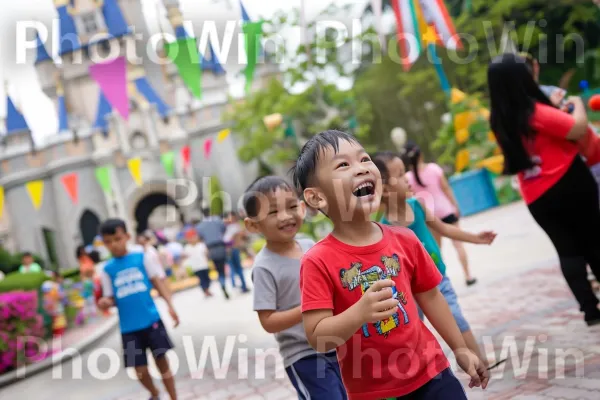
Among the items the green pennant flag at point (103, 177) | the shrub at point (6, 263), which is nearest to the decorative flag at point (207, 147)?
the green pennant flag at point (103, 177)

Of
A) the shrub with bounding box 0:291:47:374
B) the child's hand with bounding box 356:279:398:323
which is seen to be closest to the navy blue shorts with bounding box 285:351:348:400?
the child's hand with bounding box 356:279:398:323

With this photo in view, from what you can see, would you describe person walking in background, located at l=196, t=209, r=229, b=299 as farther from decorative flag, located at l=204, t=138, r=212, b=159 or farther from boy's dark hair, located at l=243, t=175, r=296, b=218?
decorative flag, located at l=204, t=138, r=212, b=159

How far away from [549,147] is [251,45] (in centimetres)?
885

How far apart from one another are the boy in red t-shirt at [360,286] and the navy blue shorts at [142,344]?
9.03 feet

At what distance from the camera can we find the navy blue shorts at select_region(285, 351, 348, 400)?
2.46 m

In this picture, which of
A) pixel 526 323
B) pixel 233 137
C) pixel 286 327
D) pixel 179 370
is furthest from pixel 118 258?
pixel 233 137

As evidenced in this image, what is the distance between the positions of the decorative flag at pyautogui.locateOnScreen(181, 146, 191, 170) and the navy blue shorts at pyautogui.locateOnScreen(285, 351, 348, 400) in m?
24.8

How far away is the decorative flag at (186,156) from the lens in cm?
2667

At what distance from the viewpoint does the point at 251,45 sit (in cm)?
1150

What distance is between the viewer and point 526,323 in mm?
4172

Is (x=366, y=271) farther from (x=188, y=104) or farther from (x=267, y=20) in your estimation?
(x=188, y=104)

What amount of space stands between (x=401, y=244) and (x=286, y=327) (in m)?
0.77

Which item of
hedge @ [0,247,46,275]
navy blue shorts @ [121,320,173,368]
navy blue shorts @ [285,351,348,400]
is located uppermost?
navy blue shorts @ [285,351,348,400]

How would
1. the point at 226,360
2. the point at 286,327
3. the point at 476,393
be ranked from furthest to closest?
the point at 226,360
the point at 476,393
the point at 286,327
